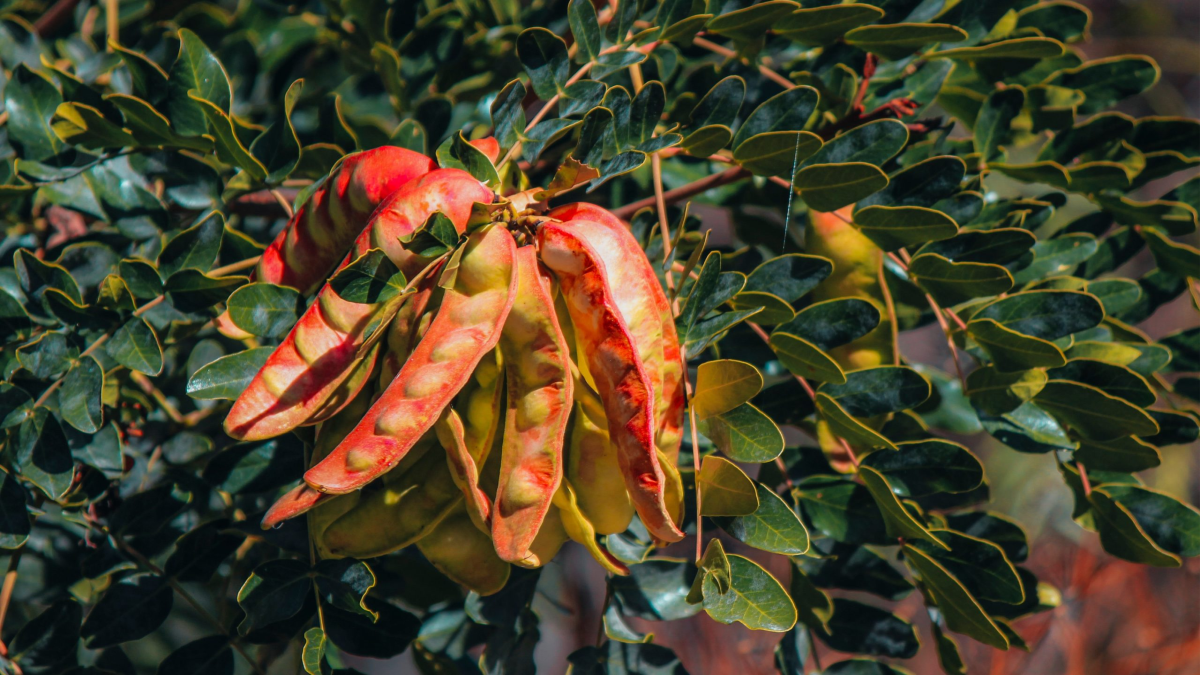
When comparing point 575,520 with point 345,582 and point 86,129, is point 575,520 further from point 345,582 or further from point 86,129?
point 86,129

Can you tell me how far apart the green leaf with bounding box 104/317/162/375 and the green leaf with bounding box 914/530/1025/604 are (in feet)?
2.47

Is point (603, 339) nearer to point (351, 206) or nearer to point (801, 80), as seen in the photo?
point (351, 206)

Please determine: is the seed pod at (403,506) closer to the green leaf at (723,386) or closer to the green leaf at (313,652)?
the green leaf at (313,652)

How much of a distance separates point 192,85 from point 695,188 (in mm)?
530

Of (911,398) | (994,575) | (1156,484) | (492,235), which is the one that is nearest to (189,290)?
(492,235)

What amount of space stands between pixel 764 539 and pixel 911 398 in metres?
0.21

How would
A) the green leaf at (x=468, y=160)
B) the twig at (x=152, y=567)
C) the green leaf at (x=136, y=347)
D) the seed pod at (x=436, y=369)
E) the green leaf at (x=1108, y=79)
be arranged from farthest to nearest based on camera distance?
the green leaf at (x=1108, y=79), the twig at (x=152, y=567), the green leaf at (x=136, y=347), the green leaf at (x=468, y=160), the seed pod at (x=436, y=369)

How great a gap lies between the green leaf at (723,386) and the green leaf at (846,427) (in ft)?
0.42

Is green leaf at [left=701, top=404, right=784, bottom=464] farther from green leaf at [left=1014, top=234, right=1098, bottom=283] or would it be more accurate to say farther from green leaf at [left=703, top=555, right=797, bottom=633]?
green leaf at [left=1014, top=234, right=1098, bottom=283]

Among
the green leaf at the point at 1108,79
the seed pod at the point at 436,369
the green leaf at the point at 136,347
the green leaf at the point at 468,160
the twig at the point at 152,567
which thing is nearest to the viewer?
the seed pod at the point at 436,369

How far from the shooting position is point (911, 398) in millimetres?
825

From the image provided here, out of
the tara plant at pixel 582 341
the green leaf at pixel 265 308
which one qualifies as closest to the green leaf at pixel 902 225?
the tara plant at pixel 582 341

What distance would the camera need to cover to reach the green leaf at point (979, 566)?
836mm

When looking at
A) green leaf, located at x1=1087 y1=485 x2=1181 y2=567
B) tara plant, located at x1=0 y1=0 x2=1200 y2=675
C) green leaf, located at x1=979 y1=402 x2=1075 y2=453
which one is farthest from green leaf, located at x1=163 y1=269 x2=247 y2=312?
green leaf, located at x1=1087 y1=485 x2=1181 y2=567
